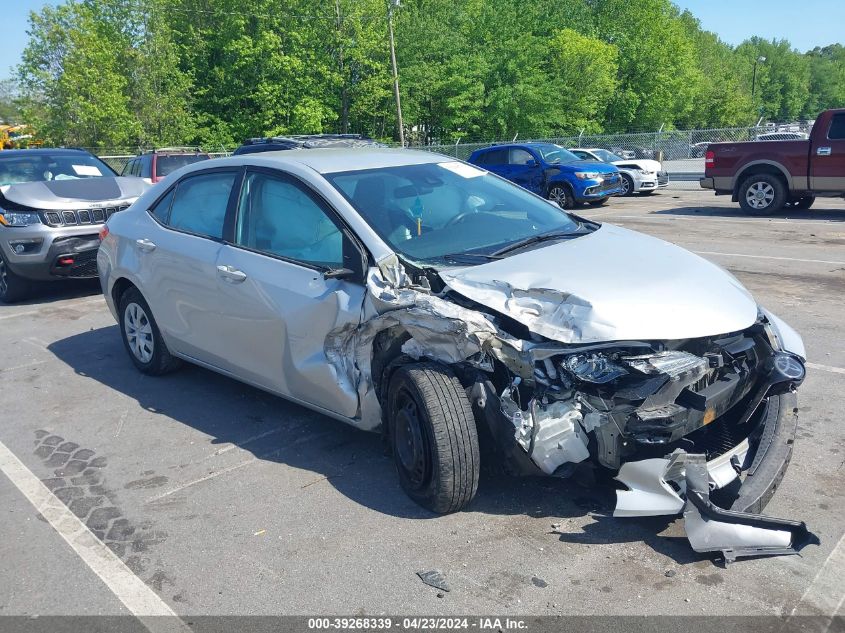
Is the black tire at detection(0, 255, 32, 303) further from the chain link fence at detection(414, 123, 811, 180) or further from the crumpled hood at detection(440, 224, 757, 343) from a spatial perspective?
the chain link fence at detection(414, 123, 811, 180)

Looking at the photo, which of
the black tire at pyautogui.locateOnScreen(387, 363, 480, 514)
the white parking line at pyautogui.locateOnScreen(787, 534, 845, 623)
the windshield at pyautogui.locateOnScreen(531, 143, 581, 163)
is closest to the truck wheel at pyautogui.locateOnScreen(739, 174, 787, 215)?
the windshield at pyautogui.locateOnScreen(531, 143, 581, 163)

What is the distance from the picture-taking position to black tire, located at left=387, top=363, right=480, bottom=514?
3461mm

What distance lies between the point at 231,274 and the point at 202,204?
2.94 feet

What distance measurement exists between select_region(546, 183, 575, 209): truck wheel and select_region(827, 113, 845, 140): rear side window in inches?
235

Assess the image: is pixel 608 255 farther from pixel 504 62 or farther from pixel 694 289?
pixel 504 62

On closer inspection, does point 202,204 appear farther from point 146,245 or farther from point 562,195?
point 562,195

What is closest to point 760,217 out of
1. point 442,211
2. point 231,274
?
point 442,211

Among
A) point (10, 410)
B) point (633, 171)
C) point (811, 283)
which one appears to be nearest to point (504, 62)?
point (633, 171)

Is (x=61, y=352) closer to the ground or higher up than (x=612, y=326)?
closer to the ground

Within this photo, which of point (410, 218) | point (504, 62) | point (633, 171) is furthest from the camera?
point (504, 62)

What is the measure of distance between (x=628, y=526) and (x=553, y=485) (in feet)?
1.61

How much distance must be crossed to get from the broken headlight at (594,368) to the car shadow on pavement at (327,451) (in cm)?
60

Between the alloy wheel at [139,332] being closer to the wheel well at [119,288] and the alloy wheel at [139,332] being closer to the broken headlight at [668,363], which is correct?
the wheel well at [119,288]

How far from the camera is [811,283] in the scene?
8.38 m
